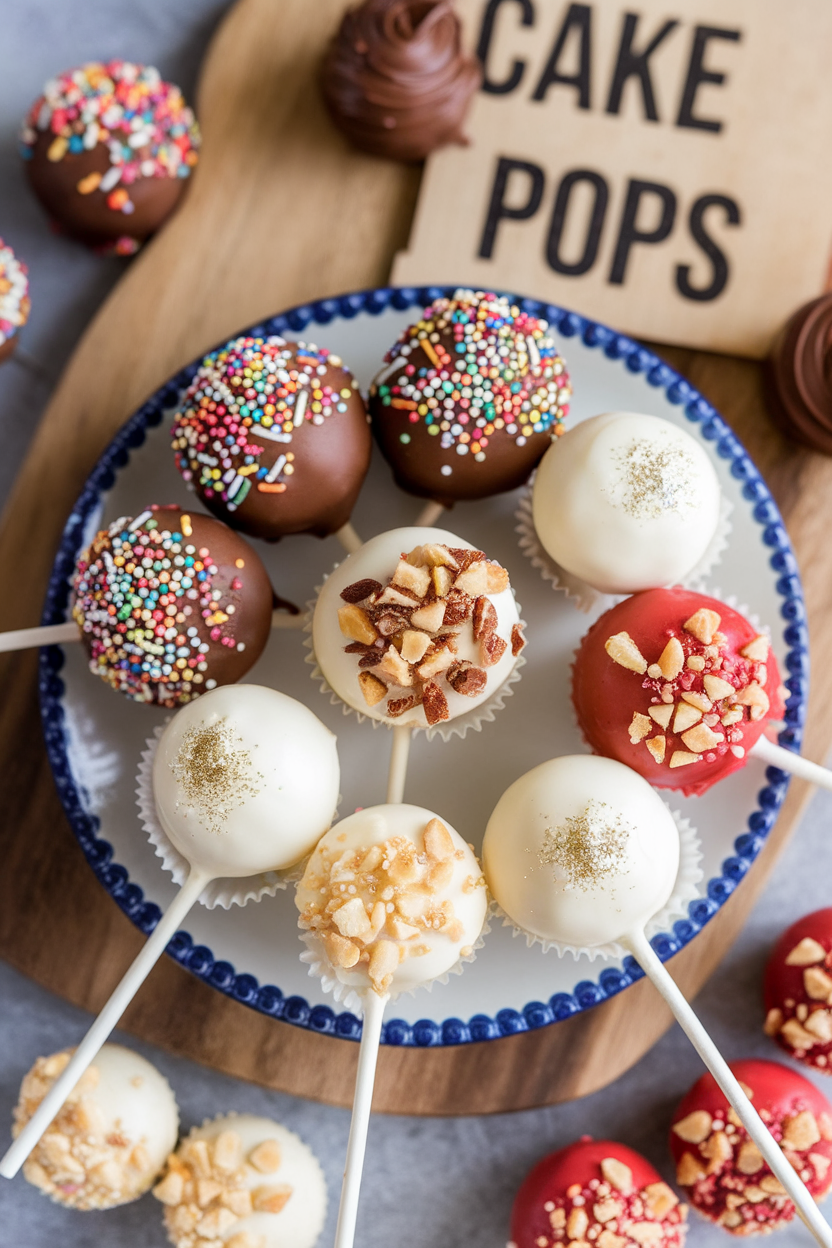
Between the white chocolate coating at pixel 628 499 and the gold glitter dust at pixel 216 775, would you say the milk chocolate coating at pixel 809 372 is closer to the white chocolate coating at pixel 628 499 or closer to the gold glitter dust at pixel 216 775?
the white chocolate coating at pixel 628 499

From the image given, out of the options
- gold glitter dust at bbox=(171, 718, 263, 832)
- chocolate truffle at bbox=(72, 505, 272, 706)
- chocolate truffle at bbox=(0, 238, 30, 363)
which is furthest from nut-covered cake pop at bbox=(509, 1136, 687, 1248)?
chocolate truffle at bbox=(0, 238, 30, 363)

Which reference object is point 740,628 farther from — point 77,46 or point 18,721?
point 77,46

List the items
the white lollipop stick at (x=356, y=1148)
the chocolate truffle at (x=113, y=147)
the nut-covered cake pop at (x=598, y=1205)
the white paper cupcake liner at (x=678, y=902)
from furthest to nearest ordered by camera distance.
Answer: the chocolate truffle at (x=113, y=147)
the nut-covered cake pop at (x=598, y=1205)
the white paper cupcake liner at (x=678, y=902)
the white lollipop stick at (x=356, y=1148)

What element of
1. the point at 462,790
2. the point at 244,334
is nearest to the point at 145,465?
the point at 244,334

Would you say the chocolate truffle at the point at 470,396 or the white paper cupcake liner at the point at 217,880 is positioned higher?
the chocolate truffle at the point at 470,396

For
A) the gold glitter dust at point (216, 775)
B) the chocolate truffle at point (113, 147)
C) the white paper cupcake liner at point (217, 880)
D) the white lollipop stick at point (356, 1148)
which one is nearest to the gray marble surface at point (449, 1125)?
the white paper cupcake liner at point (217, 880)

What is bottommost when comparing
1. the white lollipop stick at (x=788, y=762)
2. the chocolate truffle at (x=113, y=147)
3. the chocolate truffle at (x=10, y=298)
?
the white lollipop stick at (x=788, y=762)

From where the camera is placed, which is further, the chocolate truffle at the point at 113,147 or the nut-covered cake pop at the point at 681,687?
the chocolate truffle at the point at 113,147

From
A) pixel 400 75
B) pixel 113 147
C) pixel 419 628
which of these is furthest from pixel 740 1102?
pixel 113 147

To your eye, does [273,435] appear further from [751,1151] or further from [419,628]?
[751,1151]
